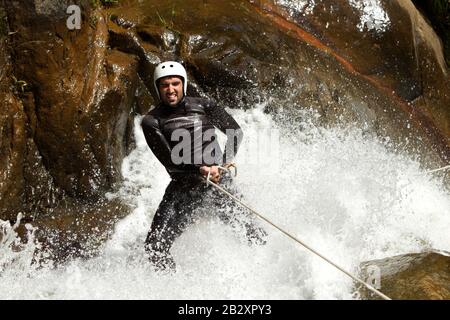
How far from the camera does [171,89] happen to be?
202 inches

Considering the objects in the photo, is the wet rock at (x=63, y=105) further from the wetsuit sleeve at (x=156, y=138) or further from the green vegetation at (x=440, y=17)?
the green vegetation at (x=440, y=17)

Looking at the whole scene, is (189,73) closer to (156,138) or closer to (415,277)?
(156,138)

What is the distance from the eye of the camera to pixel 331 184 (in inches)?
275

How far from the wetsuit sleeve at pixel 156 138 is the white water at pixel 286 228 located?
38.0 inches

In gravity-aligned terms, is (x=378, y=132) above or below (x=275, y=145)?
above

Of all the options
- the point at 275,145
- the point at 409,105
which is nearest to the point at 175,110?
the point at 275,145

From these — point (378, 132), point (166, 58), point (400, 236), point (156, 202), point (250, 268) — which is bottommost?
point (250, 268)

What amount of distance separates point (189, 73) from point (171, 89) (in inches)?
87.3

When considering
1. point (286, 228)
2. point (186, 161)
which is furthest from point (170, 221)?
point (286, 228)

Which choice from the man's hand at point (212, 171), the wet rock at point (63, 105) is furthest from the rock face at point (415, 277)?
the wet rock at point (63, 105)

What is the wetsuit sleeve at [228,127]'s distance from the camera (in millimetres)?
5230

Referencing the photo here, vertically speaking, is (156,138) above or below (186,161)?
above
